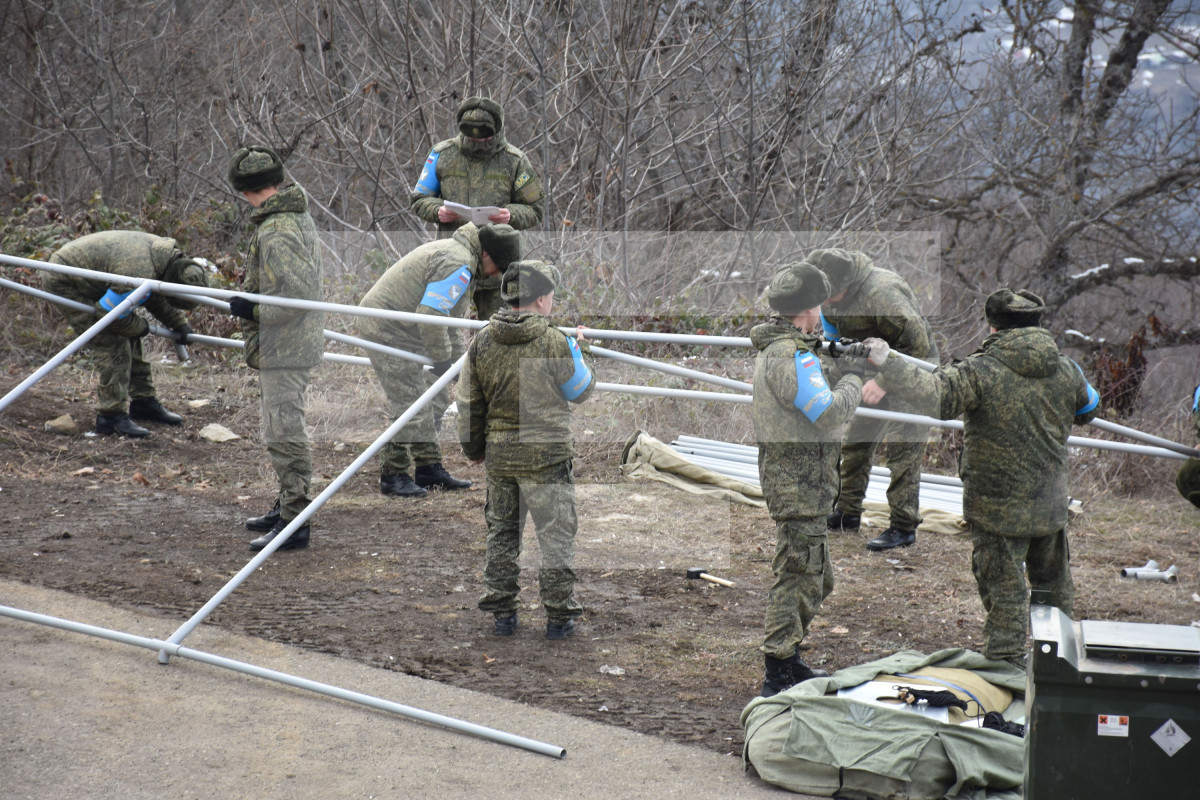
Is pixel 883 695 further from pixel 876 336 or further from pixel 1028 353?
pixel 876 336

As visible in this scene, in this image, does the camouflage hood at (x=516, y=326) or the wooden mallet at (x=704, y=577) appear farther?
the wooden mallet at (x=704, y=577)

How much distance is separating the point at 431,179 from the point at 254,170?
168cm

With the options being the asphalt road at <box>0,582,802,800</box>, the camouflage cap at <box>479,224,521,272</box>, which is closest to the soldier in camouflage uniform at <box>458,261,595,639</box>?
the asphalt road at <box>0,582,802,800</box>

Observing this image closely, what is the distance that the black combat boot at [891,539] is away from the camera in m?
6.48

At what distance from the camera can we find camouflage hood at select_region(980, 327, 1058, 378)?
420cm

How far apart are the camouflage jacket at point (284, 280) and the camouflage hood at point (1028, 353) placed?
354 cm

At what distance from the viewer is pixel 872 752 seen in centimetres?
363

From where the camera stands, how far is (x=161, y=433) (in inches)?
338

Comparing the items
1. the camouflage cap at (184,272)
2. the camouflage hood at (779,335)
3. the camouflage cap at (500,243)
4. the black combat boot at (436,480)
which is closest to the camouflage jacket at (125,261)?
the camouflage cap at (184,272)

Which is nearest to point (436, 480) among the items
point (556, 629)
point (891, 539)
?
point (556, 629)

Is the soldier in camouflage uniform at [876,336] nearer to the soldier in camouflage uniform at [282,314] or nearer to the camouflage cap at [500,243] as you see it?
the camouflage cap at [500,243]

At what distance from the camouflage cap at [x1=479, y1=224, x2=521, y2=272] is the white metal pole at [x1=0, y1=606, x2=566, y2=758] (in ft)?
8.20

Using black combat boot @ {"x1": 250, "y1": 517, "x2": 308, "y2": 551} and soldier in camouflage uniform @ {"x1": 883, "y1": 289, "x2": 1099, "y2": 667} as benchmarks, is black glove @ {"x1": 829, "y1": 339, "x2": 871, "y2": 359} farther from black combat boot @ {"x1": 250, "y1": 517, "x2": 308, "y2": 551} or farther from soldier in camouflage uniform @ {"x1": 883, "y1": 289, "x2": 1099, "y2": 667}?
black combat boot @ {"x1": 250, "y1": 517, "x2": 308, "y2": 551}

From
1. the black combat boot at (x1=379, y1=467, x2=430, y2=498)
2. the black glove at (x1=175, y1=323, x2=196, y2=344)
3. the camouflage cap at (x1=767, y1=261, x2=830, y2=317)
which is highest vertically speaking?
the camouflage cap at (x1=767, y1=261, x2=830, y2=317)
